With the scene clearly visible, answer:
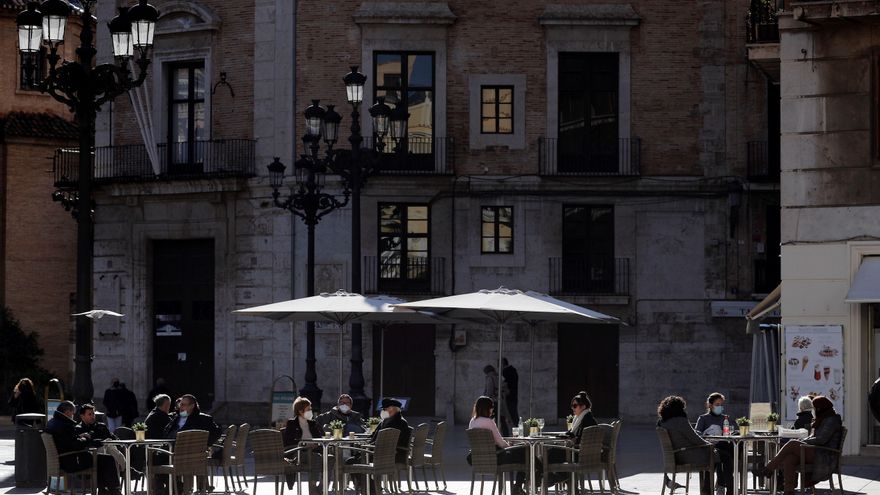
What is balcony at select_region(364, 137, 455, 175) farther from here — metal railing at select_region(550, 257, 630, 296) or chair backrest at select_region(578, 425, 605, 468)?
chair backrest at select_region(578, 425, 605, 468)

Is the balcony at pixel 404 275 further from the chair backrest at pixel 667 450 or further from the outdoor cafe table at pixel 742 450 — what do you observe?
the chair backrest at pixel 667 450

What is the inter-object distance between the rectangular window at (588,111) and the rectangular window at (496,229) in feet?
5.46

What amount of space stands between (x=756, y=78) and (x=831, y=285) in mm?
12861

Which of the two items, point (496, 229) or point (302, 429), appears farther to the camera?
point (496, 229)

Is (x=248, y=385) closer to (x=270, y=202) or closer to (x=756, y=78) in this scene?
(x=270, y=202)

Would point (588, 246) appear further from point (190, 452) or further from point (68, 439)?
point (190, 452)

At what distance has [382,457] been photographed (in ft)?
64.8

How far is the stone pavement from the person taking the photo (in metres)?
22.4

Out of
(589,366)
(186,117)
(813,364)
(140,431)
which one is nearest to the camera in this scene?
(140,431)

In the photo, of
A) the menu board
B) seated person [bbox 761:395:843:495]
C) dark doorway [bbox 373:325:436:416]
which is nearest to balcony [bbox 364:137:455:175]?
dark doorway [bbox 373:325:436:416]

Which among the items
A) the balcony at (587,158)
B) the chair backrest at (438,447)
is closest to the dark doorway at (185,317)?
the balcony at (587,158)

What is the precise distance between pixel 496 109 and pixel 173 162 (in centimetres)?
742

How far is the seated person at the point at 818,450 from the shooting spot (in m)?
19.5

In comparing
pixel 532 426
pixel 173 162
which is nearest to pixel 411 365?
pixel 173 162
